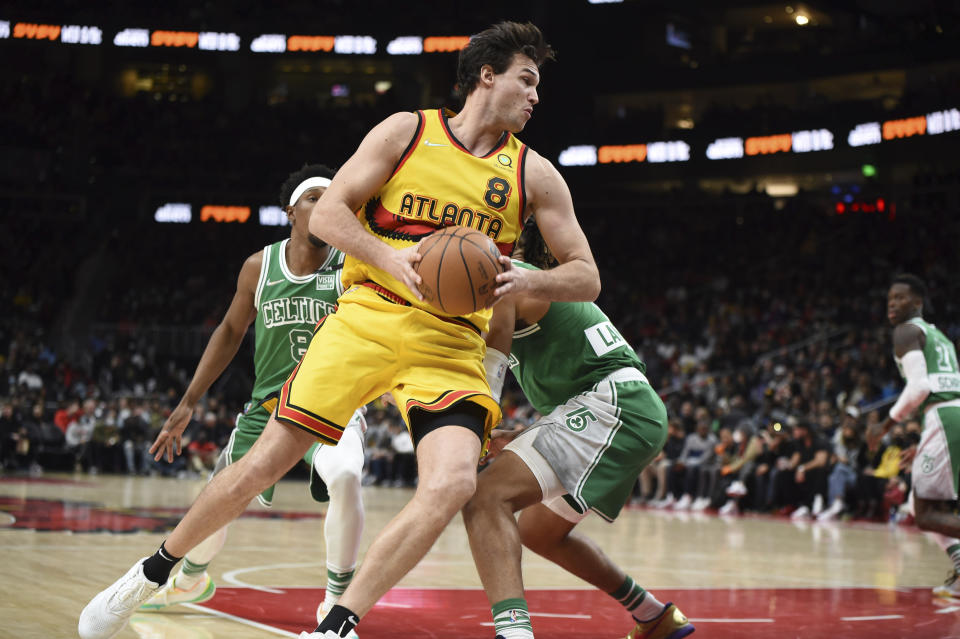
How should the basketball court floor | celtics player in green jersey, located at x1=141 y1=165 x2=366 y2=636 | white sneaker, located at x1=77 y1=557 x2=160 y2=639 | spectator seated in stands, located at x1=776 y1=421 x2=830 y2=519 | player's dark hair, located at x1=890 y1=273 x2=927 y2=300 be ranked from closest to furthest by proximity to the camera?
white sneaker, located at x1=77 y1=557 x2=160 y2=639 < the basketball court floor < celtics player in green jersey, located at x1=141 y1=165 x2=366 y2=636 < player's dark hair, located at x1=890 y1=273 x2=927 y2=300 < spectator seated in stands, located at x1=776 y1=421 x2=830 y2=519

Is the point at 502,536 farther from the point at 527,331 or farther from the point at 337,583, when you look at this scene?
the point at 337,583

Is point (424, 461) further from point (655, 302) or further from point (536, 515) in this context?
point (655, 302)

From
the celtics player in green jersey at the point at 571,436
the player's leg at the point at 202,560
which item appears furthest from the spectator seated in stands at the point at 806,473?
the player's leg at the point at 202,560

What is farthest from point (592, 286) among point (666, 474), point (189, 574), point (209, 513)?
point (666, 474)

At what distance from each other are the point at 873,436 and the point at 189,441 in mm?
16629

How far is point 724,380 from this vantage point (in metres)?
19.5

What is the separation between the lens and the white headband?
17.2 ft

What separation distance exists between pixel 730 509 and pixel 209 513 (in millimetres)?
12782

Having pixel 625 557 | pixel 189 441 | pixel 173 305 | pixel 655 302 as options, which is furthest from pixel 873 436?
pixel 173 305

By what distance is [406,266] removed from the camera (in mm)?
3383

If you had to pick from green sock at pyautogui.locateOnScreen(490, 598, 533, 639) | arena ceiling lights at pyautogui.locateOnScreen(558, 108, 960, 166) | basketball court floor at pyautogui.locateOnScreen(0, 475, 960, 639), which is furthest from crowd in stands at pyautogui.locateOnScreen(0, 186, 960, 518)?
green sock at pyautogui.locateOnScreen(490, 598, 533, 639)

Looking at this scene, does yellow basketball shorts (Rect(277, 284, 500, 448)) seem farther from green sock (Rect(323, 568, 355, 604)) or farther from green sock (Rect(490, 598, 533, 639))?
green sock (Rect(323, 568, 355, 604))

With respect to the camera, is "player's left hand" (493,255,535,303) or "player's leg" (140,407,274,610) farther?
"player's leg" (140,407,274,610)

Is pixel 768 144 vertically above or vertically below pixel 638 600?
above
